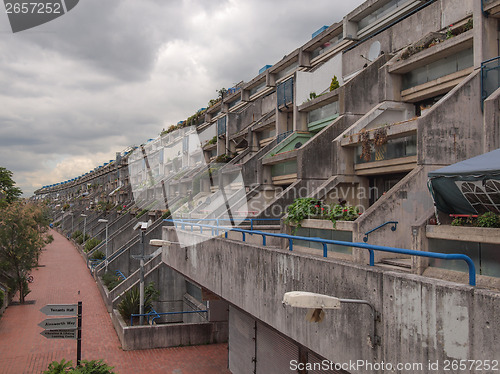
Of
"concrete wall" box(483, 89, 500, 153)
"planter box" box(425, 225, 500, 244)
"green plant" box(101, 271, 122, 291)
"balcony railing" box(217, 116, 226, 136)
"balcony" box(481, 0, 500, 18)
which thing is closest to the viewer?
"planter box" box(425, 225, 500, 244)

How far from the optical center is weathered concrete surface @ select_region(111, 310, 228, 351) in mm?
17047

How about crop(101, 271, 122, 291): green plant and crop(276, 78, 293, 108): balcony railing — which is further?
crop(101, 271, 122, 291): green plant

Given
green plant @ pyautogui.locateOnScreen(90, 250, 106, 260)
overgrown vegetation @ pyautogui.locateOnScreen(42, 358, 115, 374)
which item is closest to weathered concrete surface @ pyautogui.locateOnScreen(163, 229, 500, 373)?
overgrown vegetation @ pyautogui.locateOnScreen(42, 358, 115, 374)

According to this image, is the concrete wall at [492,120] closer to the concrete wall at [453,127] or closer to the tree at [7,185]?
the concrete wall at [453,127]

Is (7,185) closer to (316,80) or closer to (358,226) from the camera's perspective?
(316,80)

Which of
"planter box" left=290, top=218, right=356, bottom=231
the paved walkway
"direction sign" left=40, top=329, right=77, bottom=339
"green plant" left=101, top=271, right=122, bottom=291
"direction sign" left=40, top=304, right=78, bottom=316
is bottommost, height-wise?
the paved walkway

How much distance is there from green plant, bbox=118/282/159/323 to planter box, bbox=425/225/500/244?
615 inches

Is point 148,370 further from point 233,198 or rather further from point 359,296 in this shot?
point 359,296

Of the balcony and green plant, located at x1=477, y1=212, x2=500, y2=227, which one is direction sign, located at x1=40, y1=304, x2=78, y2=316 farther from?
the balcony

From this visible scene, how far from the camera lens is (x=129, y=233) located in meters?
36.4

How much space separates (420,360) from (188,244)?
995cm

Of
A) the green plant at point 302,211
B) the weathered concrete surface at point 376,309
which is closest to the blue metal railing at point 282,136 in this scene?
the green plant at point 302,211

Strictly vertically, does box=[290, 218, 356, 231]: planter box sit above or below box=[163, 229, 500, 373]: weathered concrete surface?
above

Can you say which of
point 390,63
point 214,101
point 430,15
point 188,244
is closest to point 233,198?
point 188,244
